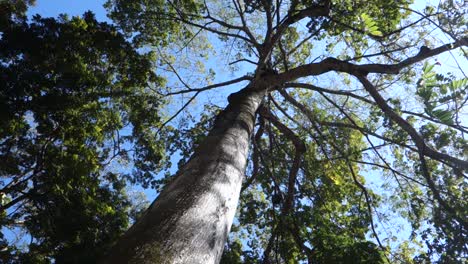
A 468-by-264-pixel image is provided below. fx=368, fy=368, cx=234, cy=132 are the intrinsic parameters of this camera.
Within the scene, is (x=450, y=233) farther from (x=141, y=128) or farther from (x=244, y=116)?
(x=141, y=128)

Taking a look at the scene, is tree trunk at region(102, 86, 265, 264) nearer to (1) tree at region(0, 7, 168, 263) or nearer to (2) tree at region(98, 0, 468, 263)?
(2) tree at region(98, 0, 468, 263)

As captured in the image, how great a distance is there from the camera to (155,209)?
203 cm

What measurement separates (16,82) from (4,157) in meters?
2.28

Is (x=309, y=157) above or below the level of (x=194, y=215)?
above

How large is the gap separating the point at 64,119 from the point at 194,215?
5.31 meters

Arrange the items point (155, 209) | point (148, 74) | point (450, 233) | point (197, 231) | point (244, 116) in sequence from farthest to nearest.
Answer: point (148, 74)
point (450, 233)
point (244, 116)
point (155, 209)
point (197, 231)

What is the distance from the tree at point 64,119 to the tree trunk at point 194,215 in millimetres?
3962

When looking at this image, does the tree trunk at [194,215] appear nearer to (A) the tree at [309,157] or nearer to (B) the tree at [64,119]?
(A) the tree at [309,157]

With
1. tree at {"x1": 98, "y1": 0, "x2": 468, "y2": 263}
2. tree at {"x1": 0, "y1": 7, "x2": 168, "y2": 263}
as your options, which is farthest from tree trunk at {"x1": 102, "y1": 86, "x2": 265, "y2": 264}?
tree at {"x1": 0, "y1": 7, "x2": 168, "y2": 263}

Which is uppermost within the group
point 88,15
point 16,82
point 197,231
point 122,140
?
point 88,15

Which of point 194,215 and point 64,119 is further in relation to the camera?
point 64,119

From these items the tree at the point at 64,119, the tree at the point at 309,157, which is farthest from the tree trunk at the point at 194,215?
the tree at the point at 64,119

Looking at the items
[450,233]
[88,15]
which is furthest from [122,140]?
[450,233]

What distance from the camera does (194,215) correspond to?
1.98m
